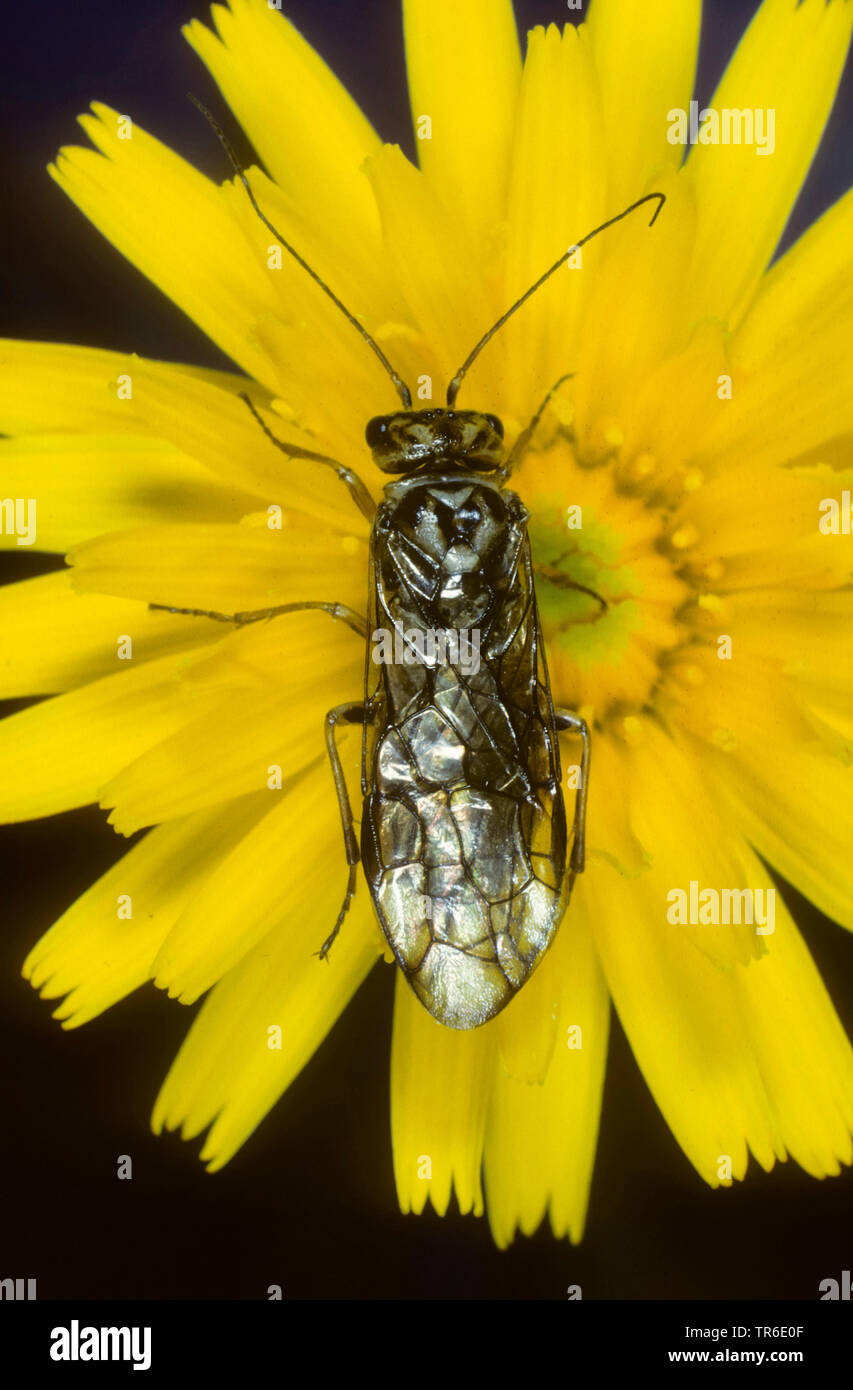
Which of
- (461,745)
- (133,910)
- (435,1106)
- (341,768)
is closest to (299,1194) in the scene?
(435,1106)

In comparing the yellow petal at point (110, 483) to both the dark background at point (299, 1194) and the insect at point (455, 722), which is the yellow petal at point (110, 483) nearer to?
the insect at point (455, 722)

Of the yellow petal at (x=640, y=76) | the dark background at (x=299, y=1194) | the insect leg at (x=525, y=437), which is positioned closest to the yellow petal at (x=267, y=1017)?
the dark background at (x=299, y=1194)

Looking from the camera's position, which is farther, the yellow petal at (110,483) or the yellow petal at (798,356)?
the yellow petal at (110,483)

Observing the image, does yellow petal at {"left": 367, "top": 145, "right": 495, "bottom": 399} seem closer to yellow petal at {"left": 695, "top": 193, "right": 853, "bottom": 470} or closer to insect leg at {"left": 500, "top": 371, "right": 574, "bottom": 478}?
insect leg at {"left": 500, "top": 371, "right": 574, "bottom": 478}

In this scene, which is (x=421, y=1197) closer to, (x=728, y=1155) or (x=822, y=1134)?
(x=728, y=1155)

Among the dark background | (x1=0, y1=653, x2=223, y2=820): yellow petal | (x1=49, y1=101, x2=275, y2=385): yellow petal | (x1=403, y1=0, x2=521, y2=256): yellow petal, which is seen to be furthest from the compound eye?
the dark background

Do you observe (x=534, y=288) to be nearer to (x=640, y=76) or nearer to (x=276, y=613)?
(x=640, y=76)
